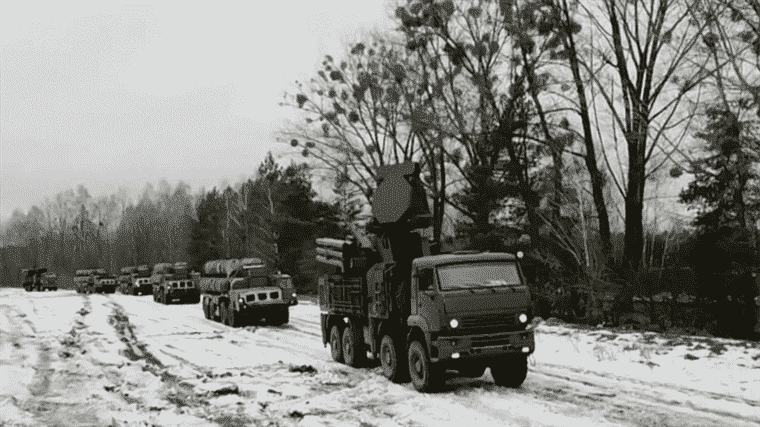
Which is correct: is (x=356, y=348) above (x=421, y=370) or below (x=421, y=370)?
above

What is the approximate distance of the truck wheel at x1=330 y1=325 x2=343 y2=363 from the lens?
18.2m

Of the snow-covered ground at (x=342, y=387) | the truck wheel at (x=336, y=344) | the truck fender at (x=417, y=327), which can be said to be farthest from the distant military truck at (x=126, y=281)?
the truck fender at (x=417, y=327)

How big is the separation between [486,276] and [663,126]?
42.1 feet

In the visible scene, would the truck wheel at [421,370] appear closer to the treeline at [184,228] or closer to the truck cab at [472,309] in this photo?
the truck cab at [472,309]

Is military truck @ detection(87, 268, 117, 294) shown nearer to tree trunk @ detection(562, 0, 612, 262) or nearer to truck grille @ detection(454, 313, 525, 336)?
tree trunk @ detection(562, 0, 612, 262)

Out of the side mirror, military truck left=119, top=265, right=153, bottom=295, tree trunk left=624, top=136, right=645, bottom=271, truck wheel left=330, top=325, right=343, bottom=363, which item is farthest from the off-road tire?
military truck left=119, top=265, right=153, bottom=295

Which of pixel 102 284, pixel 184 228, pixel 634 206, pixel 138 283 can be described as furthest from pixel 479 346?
pixel 184 228

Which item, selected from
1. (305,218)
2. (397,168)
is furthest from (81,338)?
(305,218)

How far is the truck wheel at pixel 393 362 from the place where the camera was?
14664mm

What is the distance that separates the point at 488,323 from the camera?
13180 mm

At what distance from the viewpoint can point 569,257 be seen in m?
31.7

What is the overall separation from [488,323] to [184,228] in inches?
4245

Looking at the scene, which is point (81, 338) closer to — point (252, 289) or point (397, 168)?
point (252, 289)

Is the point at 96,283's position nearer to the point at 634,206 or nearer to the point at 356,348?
the point at 634,206
